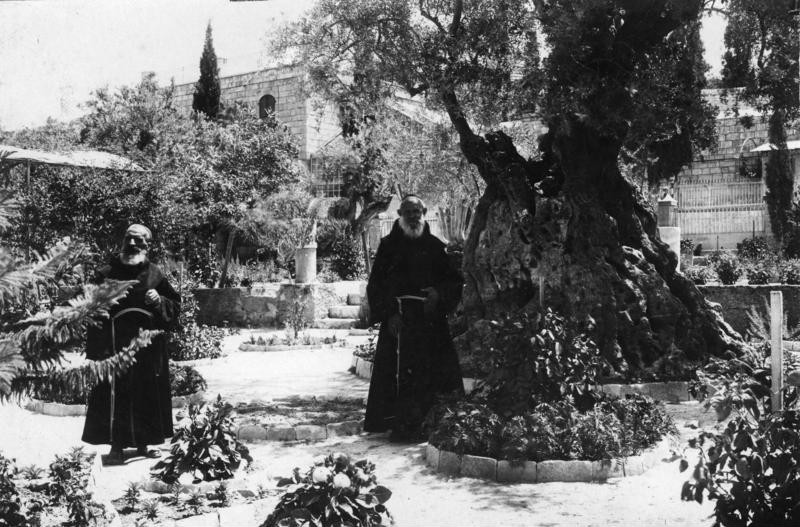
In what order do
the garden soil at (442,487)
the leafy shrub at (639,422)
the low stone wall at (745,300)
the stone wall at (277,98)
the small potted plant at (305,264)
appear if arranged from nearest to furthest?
the garden soil at (442,487), the leafy shrub at (639,422), the low stone wall at (745,300), the small potted plant at (305,264), the stone wall at (277,98)

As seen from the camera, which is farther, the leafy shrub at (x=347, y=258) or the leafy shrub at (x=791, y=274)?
the leafy shrub at (x=347, y=258)

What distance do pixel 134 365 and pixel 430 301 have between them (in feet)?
9.30

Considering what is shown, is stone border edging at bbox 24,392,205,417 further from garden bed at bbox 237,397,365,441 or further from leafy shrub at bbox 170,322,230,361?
leafy shrub at bbox 170,322,230,361

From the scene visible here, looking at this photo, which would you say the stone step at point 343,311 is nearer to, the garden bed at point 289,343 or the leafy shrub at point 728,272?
the garden bed at point 289,343

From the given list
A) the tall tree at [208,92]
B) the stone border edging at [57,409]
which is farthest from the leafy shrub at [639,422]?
the tall tree at [208,92]

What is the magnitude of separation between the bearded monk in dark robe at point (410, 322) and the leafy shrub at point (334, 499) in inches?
133

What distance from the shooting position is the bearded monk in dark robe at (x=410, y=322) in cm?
802

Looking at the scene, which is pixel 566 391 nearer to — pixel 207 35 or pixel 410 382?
pixel 410 382

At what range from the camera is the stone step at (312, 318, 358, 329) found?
2031 cm

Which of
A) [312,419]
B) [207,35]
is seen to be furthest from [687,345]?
[207,35]

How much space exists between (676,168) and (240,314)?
1160cm

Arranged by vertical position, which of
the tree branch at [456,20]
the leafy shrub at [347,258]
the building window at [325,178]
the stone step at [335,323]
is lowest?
the stone step at [335,323]

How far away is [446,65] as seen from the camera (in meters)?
11.5

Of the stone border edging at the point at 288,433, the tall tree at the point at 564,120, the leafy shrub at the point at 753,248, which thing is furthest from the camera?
the leafy shrub at the point at 753,248
